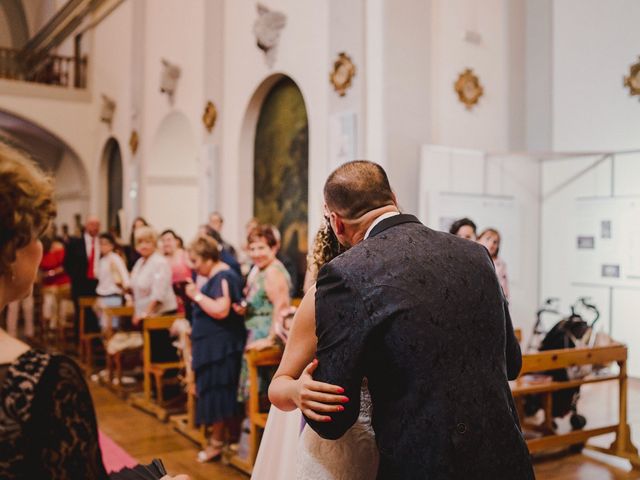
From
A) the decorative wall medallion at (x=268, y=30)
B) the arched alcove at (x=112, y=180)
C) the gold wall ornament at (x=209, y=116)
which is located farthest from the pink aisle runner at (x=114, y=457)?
the arched alcove at (x=112, y=180)

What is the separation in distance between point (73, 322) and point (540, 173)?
7.04 meters

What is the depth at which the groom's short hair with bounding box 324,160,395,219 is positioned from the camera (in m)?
1.91

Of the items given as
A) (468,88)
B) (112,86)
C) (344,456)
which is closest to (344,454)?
(344,456)

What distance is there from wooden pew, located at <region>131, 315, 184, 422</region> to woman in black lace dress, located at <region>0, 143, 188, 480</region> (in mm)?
4894

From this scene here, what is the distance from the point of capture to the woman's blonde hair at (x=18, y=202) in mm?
1244

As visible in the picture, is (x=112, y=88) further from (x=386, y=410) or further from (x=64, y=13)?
(x=386, y=410)

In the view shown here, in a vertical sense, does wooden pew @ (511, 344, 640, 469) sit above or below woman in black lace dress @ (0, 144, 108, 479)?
below

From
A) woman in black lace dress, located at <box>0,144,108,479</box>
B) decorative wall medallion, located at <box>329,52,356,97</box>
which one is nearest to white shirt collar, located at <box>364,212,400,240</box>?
woman in black lace dress, located at <box>0,144,108,479</box>

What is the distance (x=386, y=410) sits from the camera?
5.62 feet

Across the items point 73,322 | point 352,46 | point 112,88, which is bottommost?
point 73,322

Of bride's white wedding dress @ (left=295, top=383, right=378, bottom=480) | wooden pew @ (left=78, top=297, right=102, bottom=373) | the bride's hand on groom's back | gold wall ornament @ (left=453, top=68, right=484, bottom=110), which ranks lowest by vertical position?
wooden pew @ (left=78, top=297, right=102, bottom=373)

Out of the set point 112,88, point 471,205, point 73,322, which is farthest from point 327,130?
point 112,88

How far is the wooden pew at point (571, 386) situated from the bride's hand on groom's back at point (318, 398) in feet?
9.84

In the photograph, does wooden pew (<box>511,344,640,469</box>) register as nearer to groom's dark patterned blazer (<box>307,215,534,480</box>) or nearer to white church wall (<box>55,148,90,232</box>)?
groom's dark patterned blazer (<box>307,215,534,480</box>)
